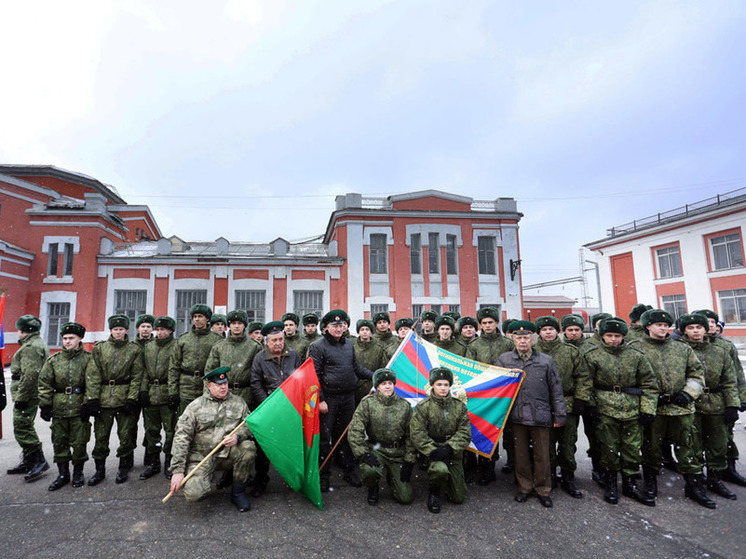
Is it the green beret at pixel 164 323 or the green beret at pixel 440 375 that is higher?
the green beret at pixel 164 323

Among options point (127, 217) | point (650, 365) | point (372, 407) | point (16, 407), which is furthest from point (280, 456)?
point (127, 217)

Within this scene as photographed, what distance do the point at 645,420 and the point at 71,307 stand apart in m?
21.1

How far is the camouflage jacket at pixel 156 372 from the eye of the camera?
528cm

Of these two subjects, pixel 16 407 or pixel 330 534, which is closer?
pixel 330 534

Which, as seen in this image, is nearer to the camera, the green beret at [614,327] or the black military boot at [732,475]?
the green beret at [614,327]

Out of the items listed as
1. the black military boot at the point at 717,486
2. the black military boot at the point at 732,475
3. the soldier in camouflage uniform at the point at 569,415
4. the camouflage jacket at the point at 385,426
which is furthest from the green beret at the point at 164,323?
the black military boot at the point at 732,475

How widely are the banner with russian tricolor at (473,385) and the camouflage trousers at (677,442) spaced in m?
1.72

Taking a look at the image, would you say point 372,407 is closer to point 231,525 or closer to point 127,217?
point 231,525

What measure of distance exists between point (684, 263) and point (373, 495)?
88.1 feet

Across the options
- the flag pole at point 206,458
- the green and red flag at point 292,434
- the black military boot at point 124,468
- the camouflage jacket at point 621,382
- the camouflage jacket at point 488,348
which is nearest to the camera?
the flag pole at point 206,458

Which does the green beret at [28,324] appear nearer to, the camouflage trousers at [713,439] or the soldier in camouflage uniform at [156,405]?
the soldier in camouflage uniform at [156,405]

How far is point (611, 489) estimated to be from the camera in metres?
4.35

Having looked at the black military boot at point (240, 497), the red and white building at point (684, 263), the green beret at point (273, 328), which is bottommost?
the black military boot at point (240, 497)

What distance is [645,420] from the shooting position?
14.2 feet
